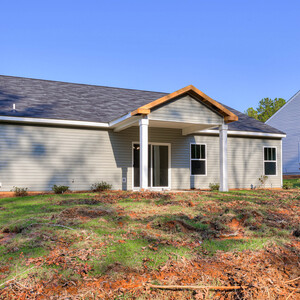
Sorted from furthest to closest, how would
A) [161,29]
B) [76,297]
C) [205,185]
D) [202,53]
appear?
[202,53]
[161,29]
[205,185]
[76,297]

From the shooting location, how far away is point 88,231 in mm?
4777

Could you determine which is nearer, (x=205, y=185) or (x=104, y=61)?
(x=205, y=185)

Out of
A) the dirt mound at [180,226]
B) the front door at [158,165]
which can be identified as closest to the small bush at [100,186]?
the front door at [158,165]

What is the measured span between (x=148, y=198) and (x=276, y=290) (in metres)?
5.59

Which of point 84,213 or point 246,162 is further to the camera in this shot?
point 246,162

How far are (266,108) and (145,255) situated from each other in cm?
5247

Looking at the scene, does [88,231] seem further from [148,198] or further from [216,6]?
[216,6]

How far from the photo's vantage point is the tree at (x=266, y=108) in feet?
166

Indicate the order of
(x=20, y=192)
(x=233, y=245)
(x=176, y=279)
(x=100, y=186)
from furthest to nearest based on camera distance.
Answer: (x=100, y=186), (x=20, y=192), (x=233, y=245), (x=176, y=279)

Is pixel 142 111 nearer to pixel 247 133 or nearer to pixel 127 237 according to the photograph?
pixel 127 237

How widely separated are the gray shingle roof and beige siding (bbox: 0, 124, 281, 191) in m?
0.60

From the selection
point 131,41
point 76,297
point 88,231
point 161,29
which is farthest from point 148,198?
point 131,41

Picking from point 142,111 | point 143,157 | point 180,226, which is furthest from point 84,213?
point 142,111

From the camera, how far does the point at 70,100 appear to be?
46.5 feet
